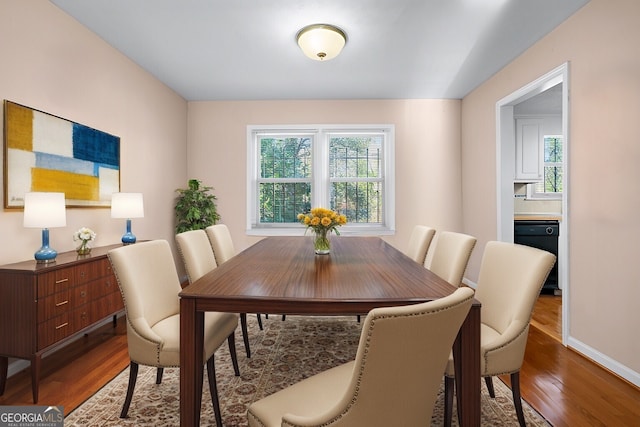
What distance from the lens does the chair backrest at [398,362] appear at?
2.35ft

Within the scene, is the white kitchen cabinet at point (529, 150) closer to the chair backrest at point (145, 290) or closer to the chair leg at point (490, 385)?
the chair leg at point (490, 385)

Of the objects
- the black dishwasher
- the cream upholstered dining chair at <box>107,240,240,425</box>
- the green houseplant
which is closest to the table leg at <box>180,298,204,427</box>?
the cream upholstered dining chair at <box>107,240,240,425</box>

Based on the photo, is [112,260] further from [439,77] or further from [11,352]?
[439,77]

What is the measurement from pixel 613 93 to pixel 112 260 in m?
3.31

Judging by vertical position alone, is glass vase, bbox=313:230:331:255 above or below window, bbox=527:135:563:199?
below

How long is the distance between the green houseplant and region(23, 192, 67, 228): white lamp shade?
7.00ft

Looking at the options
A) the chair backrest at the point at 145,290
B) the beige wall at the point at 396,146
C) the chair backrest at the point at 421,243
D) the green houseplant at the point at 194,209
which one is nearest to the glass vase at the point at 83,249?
the chair backrest at the point at 145,290

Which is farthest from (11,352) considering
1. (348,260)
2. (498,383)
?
(498,383)

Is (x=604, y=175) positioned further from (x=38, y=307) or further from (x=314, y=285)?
(x=38, y=307)

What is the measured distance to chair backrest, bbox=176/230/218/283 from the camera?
6.57 feet

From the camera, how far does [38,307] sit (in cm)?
188

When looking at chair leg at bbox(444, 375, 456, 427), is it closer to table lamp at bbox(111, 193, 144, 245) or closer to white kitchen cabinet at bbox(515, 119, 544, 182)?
table lamp at bbox(111, 193, 144, 245)

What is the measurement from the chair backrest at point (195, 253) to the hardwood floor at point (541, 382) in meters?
0.90

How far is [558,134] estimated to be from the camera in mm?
4535
